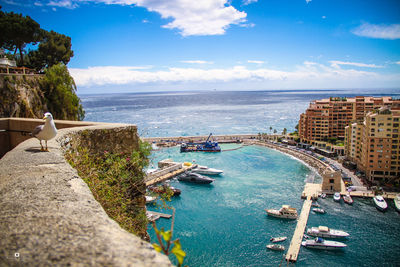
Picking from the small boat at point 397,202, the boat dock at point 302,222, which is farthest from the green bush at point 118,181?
the small boat at point 397,202

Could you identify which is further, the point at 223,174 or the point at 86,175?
the point at 223,174

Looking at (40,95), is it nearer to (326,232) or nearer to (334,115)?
(326,232)

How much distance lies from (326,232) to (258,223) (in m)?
5.40

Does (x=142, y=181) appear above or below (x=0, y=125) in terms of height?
below

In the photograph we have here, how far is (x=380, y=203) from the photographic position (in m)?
28.0

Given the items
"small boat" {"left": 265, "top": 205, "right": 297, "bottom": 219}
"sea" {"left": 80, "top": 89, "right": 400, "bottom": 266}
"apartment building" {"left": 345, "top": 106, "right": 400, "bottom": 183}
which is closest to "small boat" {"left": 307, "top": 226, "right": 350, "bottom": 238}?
"sea" {"left": 80, "top": 89, "right": 400, "bottom": 266}

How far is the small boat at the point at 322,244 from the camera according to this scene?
20.9 metres

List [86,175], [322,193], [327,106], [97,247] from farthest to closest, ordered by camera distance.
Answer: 1. [327,106]
2. [322,193]
3. [86,175]
4. [97,247]

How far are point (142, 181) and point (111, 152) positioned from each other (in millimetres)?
1052

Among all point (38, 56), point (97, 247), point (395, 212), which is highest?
point (38, 56)

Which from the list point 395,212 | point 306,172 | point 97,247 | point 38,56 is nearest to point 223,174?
point 306,172

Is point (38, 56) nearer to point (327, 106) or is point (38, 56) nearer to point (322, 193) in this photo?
point (322, 193)

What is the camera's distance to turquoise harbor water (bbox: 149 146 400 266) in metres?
20.0

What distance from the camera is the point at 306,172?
40.5 meters
